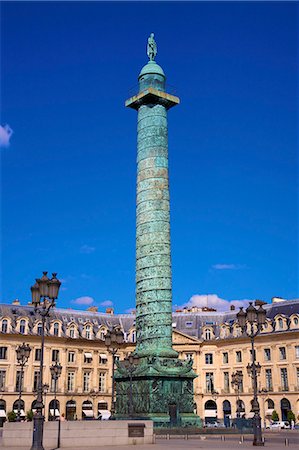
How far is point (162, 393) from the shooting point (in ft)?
83.6

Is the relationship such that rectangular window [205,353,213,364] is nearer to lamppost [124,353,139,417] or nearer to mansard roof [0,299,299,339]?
mansard roof [0,299,299,339]

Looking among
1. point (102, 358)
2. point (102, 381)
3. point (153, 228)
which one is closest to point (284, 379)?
point (102, 381)

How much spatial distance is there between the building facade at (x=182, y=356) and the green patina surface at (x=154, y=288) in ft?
69.6

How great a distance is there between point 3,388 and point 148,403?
25.4m

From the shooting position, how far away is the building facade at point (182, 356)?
157 feet

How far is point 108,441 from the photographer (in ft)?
54.2

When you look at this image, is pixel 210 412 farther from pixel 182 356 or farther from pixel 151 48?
pixel 151 48

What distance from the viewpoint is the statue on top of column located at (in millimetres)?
32938

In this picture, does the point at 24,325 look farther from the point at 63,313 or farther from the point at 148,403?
the point at 148,403

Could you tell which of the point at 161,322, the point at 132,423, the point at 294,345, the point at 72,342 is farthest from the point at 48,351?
the point at 132,423

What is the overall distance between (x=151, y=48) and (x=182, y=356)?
30221 millimetres

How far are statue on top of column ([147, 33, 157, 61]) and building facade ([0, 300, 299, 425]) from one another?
2507 cm

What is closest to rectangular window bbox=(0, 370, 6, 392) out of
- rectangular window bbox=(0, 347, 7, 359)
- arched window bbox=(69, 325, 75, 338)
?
rectangular window bbox=(0, 347, 7, 359)

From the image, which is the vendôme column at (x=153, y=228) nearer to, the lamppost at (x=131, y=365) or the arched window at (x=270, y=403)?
the lamppost at (x=131, y=365)
